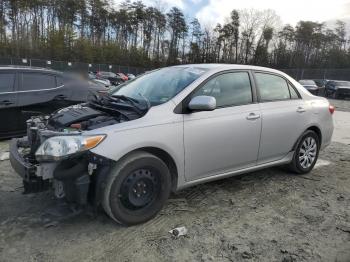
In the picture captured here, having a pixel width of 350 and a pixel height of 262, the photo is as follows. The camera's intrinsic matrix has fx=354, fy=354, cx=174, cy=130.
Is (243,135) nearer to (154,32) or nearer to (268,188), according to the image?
(268,188)

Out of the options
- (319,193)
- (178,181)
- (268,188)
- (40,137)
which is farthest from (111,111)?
(319,193)

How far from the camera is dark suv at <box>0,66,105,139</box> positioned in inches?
261

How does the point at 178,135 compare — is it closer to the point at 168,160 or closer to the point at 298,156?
the point at 168,160

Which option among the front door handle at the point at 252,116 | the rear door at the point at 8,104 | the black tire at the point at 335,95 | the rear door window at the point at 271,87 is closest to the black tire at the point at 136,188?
the front door handle at the point at 252,116

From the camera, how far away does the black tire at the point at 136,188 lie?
3.25 meters

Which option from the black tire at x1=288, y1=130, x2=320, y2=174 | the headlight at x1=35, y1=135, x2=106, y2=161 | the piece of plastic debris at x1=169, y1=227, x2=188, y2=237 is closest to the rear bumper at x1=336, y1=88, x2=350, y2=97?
the black tire at x1=288, y1=130, x2=320, y2=174

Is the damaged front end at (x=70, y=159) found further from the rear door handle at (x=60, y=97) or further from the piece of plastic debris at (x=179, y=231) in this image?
the rear door handle at (x=60, y=97)

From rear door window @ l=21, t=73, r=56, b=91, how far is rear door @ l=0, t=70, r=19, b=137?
0.71 feet

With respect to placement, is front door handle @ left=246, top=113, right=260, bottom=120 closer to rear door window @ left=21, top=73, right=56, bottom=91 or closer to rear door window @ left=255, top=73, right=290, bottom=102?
rear door window @ left=255, top=73, right=290, bottom=102

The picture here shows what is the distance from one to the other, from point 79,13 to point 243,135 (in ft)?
221

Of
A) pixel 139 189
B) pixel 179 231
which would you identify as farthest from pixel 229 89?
pixel 179 231

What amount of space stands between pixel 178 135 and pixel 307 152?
100 inches

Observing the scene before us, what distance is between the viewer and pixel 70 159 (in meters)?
3.17

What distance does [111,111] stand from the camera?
366 centimetres
